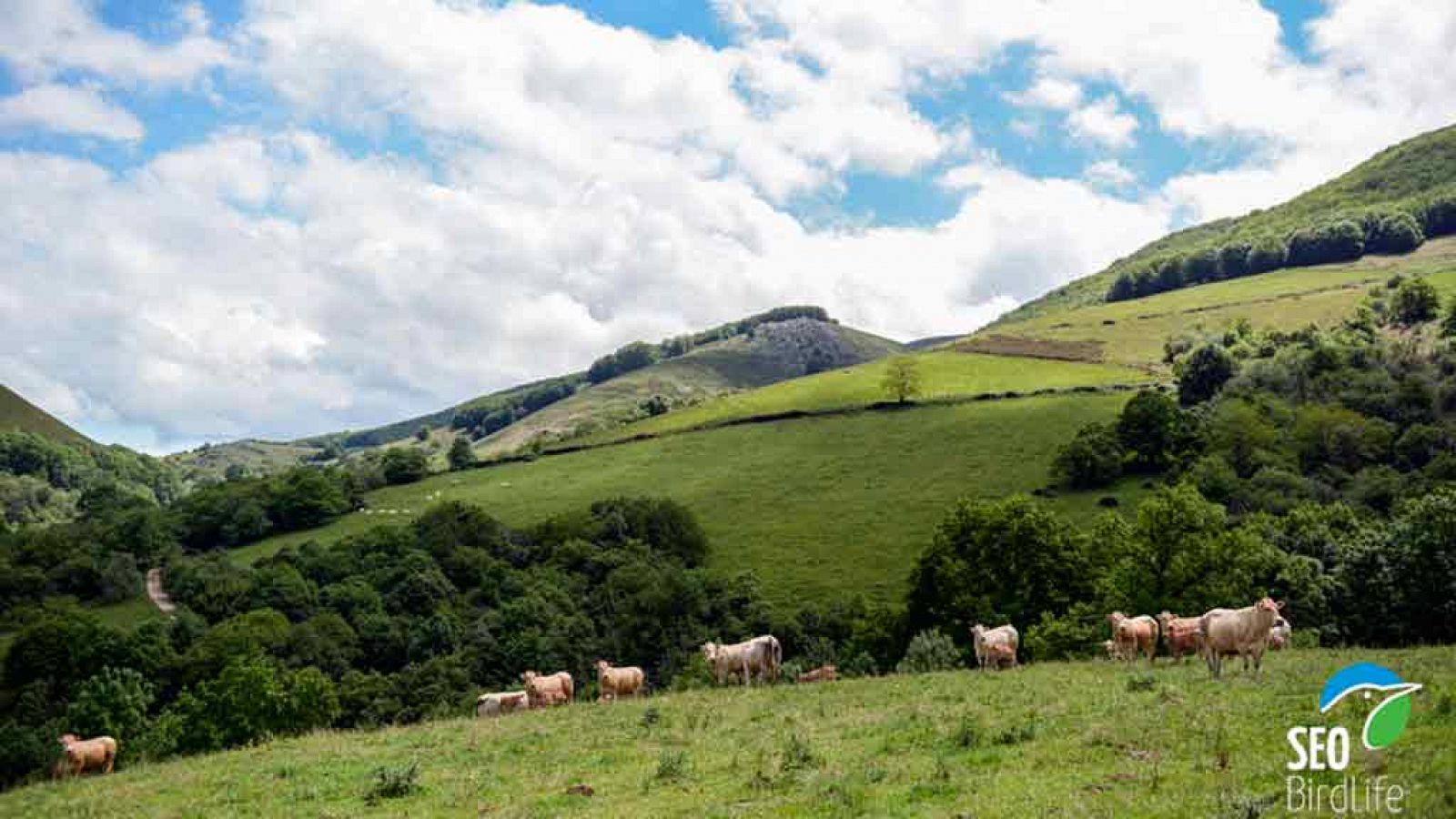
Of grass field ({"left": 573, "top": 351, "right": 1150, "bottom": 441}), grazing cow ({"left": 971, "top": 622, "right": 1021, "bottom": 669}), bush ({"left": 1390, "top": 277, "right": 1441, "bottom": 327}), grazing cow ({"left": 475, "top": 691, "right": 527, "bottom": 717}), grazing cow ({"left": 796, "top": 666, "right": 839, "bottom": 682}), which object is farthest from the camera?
grass field ({"left": 573, "top": 351, "right": 1150, "bottom": 441})

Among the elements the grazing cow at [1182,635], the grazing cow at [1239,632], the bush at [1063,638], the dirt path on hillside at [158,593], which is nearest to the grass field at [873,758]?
the grazing cow at [1239,632]

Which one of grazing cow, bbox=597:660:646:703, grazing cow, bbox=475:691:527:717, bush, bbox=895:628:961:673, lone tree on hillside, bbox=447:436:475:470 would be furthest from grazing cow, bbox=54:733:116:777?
lone tree on hillside, bbox=447:436:475:470

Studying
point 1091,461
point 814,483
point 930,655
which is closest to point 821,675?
point 930,655

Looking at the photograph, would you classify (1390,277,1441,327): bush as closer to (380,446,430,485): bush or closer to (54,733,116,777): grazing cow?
(380,446,430,485): bush

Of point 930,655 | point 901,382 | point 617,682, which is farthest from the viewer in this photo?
point 901,382

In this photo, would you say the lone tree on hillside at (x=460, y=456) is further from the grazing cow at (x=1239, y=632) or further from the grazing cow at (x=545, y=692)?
the grazing cow at (x=1239, y=632)

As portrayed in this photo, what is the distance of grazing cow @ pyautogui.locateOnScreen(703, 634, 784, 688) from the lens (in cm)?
3297

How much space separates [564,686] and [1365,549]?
3632cm

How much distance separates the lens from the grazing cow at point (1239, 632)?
23.1m

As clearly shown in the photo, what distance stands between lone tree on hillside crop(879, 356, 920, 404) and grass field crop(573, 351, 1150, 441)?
75.3 inches

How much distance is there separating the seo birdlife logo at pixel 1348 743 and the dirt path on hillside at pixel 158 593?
111813mm

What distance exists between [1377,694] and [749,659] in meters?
19.9

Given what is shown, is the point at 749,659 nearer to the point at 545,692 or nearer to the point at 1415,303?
the point at 545,692

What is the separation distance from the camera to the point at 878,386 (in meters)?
150
